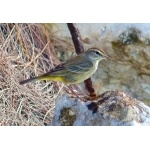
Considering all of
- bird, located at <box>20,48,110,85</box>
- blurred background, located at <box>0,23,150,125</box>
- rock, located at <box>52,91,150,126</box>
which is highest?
blurred background, located at <box>0,23,150,125</box>

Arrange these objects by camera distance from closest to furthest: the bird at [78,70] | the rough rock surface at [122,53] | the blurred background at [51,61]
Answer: the bird at [78,70]
the blurred background at [51,61]
the rough rock surface at [122,53]

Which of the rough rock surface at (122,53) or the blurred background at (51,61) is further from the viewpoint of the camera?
the rough rock surface at (122,53)

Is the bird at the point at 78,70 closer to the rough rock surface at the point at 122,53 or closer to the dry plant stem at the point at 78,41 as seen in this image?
the dry plant stem at the point at 78,41

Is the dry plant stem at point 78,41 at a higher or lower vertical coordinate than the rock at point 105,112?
higher

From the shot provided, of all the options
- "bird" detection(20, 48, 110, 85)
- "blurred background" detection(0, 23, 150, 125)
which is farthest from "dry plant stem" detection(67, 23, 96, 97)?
"blurred background" detection(0, 23, 150, 125)

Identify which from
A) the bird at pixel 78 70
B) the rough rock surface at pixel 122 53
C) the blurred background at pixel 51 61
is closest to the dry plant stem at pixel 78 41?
the bird at pixel 78 70

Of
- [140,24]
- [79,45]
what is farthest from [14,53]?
[79,45]

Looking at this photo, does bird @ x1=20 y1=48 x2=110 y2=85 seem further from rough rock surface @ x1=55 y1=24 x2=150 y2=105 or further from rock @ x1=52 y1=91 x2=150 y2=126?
rough rock surface @ x1=55 y1=24 x2=150 y2=105
